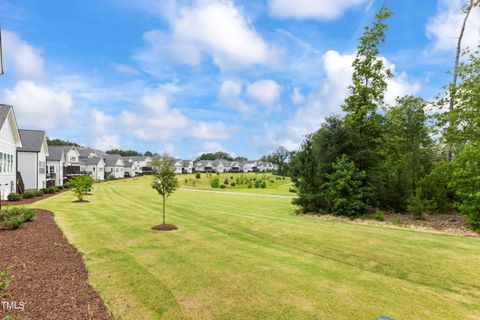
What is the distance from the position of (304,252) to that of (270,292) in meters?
3.78

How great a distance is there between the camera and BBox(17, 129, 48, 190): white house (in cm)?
3494

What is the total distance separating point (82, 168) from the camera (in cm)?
6750

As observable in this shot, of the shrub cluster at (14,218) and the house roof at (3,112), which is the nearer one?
the shrub cluster at (14,218)

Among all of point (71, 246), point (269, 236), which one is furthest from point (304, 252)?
point (71, 246)

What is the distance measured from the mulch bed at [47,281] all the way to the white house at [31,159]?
3003 centimetres

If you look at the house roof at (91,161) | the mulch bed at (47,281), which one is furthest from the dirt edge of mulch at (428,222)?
the house roof at (91,161)

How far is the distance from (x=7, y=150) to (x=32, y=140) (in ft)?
38.3

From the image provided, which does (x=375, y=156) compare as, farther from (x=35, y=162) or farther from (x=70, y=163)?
(x=70, y=163)

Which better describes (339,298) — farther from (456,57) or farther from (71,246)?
(456,57)

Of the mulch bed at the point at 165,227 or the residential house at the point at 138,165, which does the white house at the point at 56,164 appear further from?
the residential house at the point at 138,165

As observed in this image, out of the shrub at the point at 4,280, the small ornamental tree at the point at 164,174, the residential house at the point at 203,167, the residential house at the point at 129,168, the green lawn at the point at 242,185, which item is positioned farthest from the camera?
the residential house at the point at 203,167

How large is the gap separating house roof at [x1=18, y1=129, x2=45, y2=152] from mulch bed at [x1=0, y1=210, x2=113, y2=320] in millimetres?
30454

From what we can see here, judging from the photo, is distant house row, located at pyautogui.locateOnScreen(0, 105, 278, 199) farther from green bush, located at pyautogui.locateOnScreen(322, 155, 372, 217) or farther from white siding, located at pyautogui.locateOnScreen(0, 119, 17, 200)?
green bush, located at pyautogui.locateOnScreen(322, 155, 372, 217)

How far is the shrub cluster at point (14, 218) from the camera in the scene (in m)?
12.0
